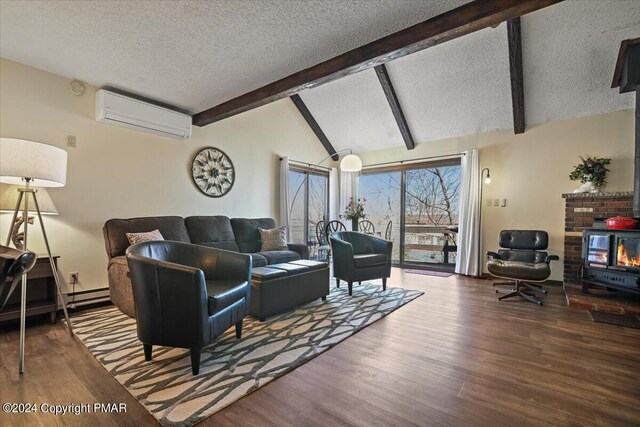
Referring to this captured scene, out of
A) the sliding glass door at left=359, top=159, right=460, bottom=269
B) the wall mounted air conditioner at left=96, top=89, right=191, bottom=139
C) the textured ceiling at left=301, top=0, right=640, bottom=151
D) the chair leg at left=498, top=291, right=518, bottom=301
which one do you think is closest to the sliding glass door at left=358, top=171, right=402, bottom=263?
the sliding glass door at left=359, top=159, right=460, bottom=269

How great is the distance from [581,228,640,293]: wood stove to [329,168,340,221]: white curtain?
14.1 ft

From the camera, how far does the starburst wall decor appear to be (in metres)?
4.28

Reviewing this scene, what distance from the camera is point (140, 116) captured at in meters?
3.52

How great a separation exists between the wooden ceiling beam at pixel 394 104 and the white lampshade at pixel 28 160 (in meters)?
4.03

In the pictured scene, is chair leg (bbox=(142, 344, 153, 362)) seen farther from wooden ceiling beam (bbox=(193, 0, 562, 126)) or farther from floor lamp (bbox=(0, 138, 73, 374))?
wooden ceiling beam (bbox=(193, 0, 562, 126))

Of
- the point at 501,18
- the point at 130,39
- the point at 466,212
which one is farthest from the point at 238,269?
the point at 466,212

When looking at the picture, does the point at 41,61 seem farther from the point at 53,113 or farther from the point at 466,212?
the point at 466,212

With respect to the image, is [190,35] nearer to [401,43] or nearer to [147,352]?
[401,43]

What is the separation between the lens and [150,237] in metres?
3.17

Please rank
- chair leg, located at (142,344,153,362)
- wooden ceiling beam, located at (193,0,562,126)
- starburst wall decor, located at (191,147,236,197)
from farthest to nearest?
starburst wall decor, located at (191,147,236,197), wooden ceiling beam, located at (193,0,562,126), chair leg, located at (142,344,153,362)

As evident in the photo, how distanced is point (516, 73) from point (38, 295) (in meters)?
6.16

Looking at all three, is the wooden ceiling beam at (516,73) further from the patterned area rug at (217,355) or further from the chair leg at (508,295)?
the patterned area rug at (217,355)

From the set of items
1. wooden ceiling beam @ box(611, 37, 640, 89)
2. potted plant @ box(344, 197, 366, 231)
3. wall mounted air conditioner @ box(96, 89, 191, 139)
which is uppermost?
wooden ceiling beam @ box(611, 37, 640, 89)

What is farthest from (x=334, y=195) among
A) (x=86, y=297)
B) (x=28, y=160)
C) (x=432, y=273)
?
(x=28, y=160)
